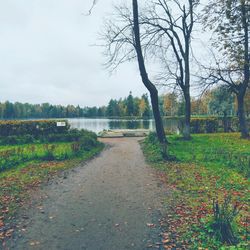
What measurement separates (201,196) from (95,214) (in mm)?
2722

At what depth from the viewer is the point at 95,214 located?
5.33m

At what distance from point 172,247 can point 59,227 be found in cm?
204

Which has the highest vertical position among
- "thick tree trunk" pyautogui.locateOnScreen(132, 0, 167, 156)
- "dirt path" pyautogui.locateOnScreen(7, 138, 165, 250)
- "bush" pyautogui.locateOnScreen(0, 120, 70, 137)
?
"thick tree trunk" pyautogui.locateOnScreen(132, 0, 167, 156)

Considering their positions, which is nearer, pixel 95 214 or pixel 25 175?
pixel 95 214

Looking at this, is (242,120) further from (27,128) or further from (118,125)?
(118,125)

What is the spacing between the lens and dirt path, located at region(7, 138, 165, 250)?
4215 millimetres

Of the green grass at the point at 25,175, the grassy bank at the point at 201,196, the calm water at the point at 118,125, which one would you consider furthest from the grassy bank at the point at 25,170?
the calm water at the point at 118,125

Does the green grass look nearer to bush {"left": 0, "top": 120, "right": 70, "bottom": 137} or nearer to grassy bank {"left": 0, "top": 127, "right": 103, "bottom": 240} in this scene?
grassy bank {"left": 0, "top": 127, "right": 103, "bottom": 240}

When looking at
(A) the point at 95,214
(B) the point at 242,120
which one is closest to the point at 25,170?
(A) the point at 95,214

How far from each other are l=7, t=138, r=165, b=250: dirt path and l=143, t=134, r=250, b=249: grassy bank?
0.37 metres

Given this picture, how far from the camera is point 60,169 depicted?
9727mm

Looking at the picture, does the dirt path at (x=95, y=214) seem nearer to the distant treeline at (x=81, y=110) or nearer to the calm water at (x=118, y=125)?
the calm water at (x=118, y=125)

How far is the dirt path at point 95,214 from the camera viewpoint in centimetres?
421

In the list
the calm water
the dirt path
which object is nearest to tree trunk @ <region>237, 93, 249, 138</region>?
the calm water
